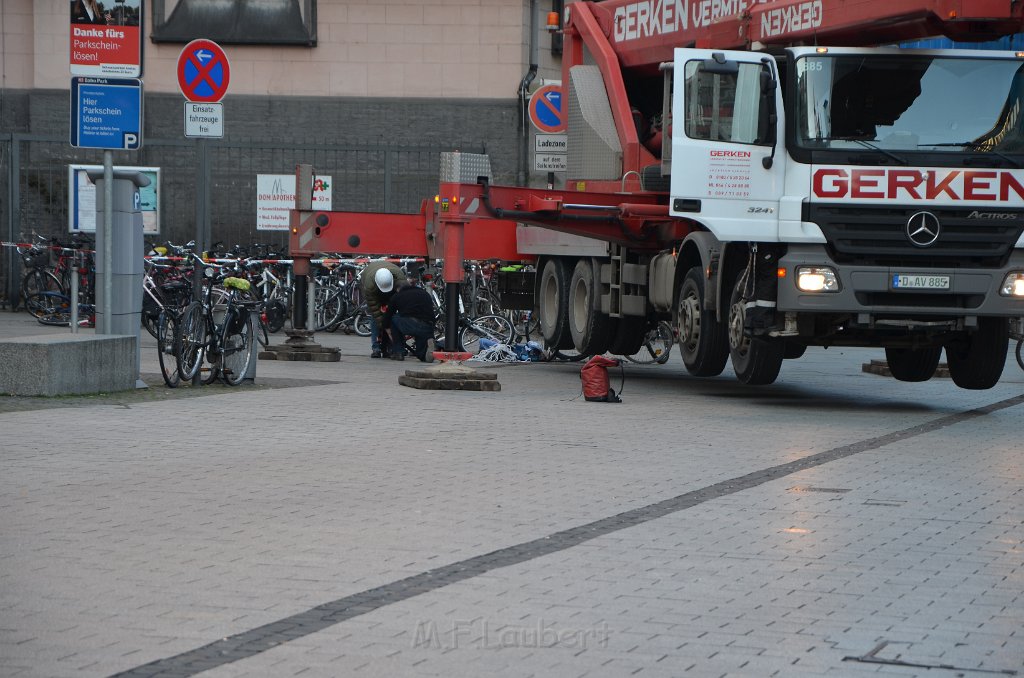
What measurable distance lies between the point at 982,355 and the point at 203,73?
8.14m

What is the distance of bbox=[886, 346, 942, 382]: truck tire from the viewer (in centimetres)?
1586

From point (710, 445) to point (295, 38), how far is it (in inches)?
737

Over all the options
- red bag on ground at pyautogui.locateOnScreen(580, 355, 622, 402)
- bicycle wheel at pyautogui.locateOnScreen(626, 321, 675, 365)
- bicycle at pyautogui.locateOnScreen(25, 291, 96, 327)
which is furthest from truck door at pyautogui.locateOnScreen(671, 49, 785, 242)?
bicycle at pyautogui.locateOnScreen(25, 291, 96, 327)

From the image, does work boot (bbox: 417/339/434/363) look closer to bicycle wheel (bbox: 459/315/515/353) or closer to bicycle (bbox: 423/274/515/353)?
bicycle (bbox: 423/274/515/353)

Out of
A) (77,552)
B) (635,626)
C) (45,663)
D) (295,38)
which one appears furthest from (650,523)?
(295,38)

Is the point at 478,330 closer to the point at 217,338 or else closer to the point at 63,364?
the point at 217,338

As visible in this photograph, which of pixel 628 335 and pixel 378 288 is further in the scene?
pixel 378 288

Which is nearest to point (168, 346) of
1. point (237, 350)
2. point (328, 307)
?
point (237, 350)

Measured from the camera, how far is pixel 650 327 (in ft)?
58.9

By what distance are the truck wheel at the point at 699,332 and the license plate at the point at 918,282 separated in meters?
1.75

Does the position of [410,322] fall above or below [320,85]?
below

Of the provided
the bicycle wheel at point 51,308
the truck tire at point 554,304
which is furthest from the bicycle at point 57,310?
the truck tire at point 554,304

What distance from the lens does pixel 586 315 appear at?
1791 cm

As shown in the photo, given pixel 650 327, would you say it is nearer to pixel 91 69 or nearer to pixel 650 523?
pixel 91 69
